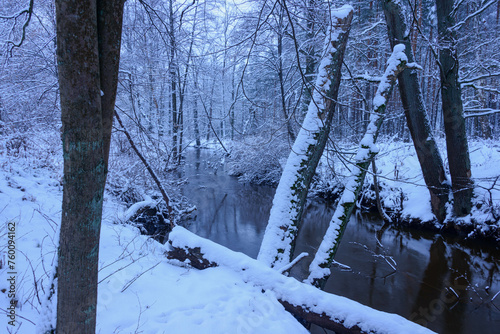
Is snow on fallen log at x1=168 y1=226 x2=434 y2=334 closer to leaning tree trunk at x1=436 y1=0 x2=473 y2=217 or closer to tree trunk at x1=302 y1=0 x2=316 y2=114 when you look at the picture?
tree trunk at x1=302 y1=0 x2=316 y2=114

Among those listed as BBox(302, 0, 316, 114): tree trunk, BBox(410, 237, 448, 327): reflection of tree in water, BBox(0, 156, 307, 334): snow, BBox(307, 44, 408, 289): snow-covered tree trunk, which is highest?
BBox(302, 0, 316, 114): tree trunk

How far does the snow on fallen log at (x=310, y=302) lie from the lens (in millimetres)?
2482

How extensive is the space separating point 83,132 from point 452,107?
829 cm

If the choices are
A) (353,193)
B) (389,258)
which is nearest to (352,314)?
(353,193)

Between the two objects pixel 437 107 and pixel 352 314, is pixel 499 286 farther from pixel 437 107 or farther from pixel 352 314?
pixel 437 107

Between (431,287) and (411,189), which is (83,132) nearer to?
(431,287)

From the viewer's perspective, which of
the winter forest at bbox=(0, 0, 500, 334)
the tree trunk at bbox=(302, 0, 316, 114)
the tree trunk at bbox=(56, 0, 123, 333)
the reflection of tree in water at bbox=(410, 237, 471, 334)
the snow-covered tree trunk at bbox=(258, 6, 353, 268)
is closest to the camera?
the tree trunk at bbox=(56, 0, 123, 333)

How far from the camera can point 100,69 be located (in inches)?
47.6

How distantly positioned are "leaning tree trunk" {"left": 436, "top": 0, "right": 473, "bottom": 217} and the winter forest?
4 cm

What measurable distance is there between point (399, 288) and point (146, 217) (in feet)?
22.4

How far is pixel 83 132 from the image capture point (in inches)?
44.8

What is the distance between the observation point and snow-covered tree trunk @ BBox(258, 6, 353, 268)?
12.7 ft

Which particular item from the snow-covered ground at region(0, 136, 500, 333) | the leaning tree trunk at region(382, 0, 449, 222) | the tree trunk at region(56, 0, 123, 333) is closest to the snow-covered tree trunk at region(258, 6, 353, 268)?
the snow-covered ground at region(0, 136, 500, 333)

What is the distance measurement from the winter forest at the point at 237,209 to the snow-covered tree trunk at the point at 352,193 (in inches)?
1.0
